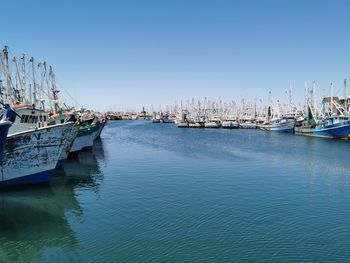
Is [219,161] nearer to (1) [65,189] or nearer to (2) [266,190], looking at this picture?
(2) [266,190]

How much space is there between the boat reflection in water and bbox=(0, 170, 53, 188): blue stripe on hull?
1.97ft

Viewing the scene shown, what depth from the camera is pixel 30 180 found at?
25500 millimetres

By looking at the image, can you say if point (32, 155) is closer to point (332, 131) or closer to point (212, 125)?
point (332, 131)

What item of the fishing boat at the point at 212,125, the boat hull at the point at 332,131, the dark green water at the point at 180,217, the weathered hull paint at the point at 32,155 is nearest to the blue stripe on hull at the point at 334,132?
the boat hull at the point at 332,131

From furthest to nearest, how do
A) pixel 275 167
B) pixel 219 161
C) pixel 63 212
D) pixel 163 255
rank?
pixel 219 161 → pixel 275 167 → pixel 63 212 → pixel 163 255

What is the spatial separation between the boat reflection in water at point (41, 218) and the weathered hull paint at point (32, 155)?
925mm

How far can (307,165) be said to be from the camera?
127 ft

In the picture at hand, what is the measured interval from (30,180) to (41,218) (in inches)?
288

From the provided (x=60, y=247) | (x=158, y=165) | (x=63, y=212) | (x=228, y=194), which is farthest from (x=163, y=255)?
(x=158, y=165)

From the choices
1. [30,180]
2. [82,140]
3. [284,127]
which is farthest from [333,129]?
[30,180]

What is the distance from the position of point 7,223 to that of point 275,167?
89.8 ft

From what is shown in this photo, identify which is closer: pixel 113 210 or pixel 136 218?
pixel 136 218

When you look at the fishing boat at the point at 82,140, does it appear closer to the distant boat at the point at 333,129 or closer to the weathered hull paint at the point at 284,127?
the distant boat at the point at 333,129

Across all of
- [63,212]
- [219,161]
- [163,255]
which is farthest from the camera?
[219,161]
